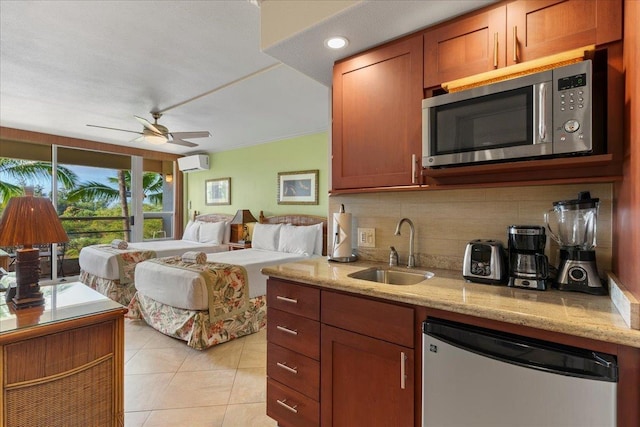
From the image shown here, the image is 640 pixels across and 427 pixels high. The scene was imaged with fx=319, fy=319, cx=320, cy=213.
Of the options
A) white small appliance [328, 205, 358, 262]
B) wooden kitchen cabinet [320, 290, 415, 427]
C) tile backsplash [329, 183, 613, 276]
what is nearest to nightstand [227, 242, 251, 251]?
tile backsplash [329, 183, 613, 276]

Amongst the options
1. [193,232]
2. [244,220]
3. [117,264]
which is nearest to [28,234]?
[117,264]

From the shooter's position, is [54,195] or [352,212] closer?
[352,212]

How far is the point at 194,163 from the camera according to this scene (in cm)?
632

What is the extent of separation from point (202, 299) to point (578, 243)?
267 cm

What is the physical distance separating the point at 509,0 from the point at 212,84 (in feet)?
8.33

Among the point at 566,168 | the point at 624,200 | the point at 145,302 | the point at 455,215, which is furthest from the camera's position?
the point at 145,302

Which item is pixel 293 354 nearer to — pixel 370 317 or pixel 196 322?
pixel 370 317

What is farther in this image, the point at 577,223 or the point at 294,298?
the point at 294,298

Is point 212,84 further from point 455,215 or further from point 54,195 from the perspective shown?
point 54,195

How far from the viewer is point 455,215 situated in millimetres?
1780

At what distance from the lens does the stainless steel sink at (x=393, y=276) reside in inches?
68.6

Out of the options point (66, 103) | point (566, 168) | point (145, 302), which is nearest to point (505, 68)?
point (566, 168)

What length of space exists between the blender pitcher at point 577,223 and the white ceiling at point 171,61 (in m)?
0.96

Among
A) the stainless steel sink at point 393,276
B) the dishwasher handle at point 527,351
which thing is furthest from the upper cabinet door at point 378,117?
the dishwasher handle at point 527,351
